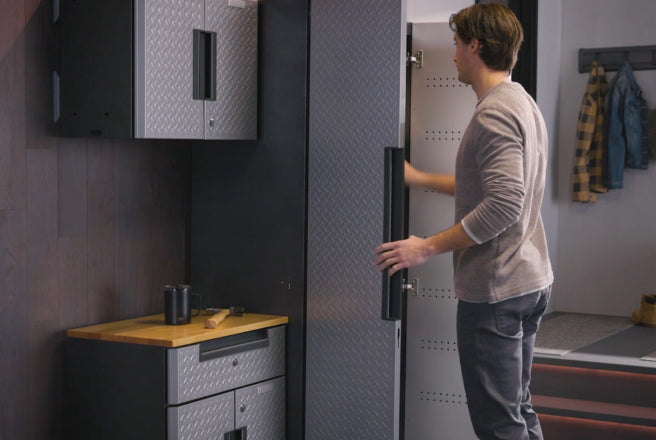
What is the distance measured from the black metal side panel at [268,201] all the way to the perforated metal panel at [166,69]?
1.18ft

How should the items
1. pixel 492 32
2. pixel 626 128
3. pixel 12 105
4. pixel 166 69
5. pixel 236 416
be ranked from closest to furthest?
pixel 492 32, pixel 12 105, pixel 166 69, pixel 236 416, pixel 626 128

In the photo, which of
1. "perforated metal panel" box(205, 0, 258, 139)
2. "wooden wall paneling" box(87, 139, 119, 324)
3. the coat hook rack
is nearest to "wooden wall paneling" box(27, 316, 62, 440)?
"wooden wall paneling" box(87, 139, 119, 324)

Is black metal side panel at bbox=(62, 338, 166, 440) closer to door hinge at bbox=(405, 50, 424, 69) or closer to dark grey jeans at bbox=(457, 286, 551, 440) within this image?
A: dark grey jeans at bbox=(457, 286, 551, 440)

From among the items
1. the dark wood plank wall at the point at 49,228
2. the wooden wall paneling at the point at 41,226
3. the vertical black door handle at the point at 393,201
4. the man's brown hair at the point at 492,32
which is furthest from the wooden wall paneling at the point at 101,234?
the man's brown hair at the point at 492,32

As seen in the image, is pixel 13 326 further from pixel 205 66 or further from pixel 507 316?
pixel 507 316

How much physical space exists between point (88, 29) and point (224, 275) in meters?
1.15

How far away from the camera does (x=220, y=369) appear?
3.26m

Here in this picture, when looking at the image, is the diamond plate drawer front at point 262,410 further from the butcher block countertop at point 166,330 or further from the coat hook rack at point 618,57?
the coat hook rack at point 618,57

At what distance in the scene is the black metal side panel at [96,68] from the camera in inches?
119

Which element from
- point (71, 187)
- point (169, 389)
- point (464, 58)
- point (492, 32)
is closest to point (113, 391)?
point (169, 389)

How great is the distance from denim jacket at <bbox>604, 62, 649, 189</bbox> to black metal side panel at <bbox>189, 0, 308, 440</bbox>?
9.92ft

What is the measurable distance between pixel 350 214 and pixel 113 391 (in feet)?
3.52

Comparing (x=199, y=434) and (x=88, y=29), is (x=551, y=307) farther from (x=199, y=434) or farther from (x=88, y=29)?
(x=88, y=29)

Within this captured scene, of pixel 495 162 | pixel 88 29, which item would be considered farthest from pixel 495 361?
pixel 88 29
